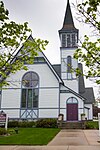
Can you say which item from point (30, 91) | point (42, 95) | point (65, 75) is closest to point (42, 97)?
point (42, 95)

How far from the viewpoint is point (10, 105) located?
2591cm

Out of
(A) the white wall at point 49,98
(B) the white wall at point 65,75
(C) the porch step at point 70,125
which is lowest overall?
(C) the porch step at point 70,125

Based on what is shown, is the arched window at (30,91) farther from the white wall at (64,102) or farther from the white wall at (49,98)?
the white wall at (64,102)

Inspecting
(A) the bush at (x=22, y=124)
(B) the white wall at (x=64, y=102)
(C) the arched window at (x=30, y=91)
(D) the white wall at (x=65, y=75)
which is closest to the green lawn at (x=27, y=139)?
(A) the bush at (x=22, y=124)

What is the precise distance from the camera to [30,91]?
26.5 m

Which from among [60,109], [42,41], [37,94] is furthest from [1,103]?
[42,41]

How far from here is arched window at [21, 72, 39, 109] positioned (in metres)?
25.9

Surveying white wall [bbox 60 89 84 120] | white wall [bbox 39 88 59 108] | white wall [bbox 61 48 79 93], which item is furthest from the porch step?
white wall [bbox 61 48 79 93]

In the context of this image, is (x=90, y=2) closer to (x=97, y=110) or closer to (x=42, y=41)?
(x=42, y=41)

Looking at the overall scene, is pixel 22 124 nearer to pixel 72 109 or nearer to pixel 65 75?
pixel 72 109

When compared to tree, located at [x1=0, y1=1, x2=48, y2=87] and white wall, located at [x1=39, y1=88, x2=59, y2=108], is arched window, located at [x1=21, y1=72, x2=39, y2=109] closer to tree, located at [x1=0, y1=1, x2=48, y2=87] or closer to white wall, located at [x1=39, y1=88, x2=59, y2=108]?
white wall, located at [x1=39, y1=88, x2=59, y2=108]

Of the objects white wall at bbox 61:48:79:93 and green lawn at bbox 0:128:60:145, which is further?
white wall at bbox 61:48:79:93

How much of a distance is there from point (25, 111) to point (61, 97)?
4640 mm

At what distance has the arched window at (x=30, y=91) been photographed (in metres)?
25.9
